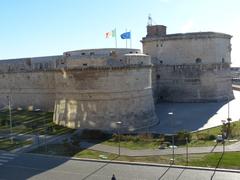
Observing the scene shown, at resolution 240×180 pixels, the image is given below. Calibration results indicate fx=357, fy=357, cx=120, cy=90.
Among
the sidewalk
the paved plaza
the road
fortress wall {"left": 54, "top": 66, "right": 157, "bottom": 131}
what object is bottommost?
the road

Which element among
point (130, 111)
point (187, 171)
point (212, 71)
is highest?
point (212, 71)

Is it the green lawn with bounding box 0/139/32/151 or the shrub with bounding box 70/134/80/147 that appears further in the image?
the green lawn with bounding box 0/139/32/151

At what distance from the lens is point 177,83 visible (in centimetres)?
4903

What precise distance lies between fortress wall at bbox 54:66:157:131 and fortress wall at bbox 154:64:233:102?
14130 mm

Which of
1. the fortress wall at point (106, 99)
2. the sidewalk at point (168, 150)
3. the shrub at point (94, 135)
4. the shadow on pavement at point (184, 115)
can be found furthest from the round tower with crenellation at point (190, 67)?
the sidewalk at point (168, 150)

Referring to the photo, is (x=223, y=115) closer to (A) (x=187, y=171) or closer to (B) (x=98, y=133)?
(B) (x=98, y=133)

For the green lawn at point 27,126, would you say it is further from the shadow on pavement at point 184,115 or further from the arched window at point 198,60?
the arched window at point 198,60

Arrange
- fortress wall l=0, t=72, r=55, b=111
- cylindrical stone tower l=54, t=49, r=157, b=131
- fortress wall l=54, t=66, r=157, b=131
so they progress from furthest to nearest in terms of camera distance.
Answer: fortress wall l=0, t=72, r=55, b=111
fortress wall l=54, t=66, r=157, b=131
cylindrical stone tower l=54, t=49, r=157, b=131

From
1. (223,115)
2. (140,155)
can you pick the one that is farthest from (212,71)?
(140,155)

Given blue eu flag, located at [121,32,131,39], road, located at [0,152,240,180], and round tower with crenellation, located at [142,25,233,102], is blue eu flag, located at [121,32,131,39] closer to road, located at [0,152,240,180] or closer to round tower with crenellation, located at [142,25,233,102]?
round tower with crenellation, located at [142,25,233,102]

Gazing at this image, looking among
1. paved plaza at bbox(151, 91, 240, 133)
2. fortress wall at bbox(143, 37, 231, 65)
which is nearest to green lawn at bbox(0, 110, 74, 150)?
paved plaza at bbox(151, 91, 240, 133)

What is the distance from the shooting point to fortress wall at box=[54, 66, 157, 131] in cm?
3372

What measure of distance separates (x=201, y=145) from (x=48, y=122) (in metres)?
17.8

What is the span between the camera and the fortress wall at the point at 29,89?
45.5 meters
